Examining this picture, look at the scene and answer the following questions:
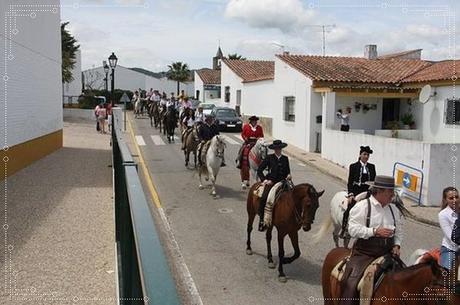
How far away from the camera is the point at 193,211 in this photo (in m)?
12.4

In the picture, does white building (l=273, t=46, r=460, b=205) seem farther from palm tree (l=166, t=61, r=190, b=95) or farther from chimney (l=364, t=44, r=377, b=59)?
palm tree (l=166, t=61, r=190, b=95)

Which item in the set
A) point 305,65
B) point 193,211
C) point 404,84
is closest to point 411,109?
point 404,84

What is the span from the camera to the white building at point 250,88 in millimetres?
32344


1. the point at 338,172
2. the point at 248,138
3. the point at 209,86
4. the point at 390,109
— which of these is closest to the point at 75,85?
the point at 209,86

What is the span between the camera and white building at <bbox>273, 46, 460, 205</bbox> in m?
20.3

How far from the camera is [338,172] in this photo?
18.5m

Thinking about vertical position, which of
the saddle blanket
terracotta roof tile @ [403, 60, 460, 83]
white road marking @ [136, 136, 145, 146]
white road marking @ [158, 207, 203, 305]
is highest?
terracotta roof tile @ [403, 60, 460, 83]

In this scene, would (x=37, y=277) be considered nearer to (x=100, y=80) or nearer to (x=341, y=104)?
(x=341, y=104)

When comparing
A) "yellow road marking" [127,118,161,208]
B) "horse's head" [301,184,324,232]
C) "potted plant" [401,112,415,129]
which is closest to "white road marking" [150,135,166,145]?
"yellow road marking" [127,118,161,208]

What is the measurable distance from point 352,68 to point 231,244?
19.9 metres

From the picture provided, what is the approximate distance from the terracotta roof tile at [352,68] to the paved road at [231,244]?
8.74 metres

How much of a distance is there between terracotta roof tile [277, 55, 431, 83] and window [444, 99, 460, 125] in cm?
479

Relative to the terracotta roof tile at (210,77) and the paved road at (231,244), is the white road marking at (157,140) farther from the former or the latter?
the terracotta roof tile at (210,77)

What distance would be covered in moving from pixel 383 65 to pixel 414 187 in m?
16.8
